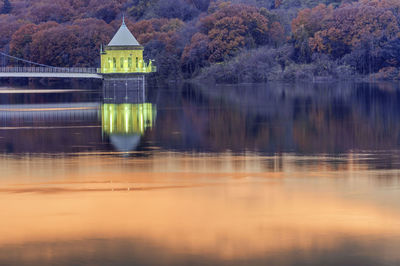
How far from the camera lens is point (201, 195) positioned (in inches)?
883

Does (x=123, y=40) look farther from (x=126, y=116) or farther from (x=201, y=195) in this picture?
(x=201, y=195)

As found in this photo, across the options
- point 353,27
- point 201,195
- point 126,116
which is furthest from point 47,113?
point 353,27

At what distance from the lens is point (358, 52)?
125625 mm

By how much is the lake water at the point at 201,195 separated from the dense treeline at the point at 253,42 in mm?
85107

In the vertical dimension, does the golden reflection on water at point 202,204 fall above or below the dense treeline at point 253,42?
below

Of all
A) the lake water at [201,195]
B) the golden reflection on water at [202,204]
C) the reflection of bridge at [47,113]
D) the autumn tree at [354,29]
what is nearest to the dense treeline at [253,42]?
the autumn tree at [354,29]

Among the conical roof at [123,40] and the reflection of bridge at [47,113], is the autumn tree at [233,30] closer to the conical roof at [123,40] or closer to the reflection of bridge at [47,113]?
the conical roof at [123,40]

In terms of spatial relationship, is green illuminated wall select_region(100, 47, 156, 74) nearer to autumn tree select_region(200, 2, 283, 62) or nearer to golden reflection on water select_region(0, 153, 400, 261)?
autumn tree select_region(200, 2, 283, 62)

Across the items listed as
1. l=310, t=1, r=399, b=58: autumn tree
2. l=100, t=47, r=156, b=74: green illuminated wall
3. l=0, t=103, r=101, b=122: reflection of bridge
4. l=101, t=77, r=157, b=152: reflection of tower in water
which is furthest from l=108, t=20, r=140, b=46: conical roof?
l=310, t=1, r=399, b=58: autumn tree

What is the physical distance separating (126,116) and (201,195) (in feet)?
107

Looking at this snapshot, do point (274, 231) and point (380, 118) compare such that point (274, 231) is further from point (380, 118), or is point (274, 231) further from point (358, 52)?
point (358, 52)

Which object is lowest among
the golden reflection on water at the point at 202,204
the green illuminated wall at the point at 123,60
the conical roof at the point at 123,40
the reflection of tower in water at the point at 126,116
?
the golden reflection on water at the point at 202,204

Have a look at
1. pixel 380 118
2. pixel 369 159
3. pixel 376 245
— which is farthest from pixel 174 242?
pixel 380 118

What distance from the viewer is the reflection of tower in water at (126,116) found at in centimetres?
3828
